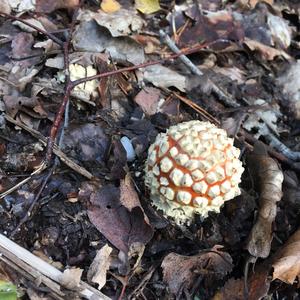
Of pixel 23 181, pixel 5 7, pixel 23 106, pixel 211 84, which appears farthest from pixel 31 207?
pixel 211 84

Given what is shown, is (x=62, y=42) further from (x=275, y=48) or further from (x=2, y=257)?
(x=275, y=48)

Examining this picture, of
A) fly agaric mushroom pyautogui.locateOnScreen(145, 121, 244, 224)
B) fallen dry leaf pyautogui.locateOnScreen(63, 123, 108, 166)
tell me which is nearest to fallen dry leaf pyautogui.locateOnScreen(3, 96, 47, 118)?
fallen dry leaf pyautogui.locateOnScreen(63, 123, 108, 166)

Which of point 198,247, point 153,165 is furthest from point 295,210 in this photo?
point 153,165

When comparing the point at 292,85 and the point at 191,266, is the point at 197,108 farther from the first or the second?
the point at 191,266

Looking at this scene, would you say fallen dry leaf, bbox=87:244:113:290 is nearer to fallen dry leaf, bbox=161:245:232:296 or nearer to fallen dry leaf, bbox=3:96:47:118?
fallen dry leaf, bbox=161:245:232:296

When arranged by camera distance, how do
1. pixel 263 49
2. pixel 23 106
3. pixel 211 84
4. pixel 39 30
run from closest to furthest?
pixel 23 106
pixel 39 30
pixel 211 84
pixel 263 49

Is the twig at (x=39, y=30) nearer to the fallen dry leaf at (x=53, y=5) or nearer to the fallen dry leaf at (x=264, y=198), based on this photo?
the fallen dry leaf at (x=53, y=5)

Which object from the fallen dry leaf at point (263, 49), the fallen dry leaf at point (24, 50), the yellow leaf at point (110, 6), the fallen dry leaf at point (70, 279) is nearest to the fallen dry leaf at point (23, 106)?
the fallen dry leaf at point (24, 50)
